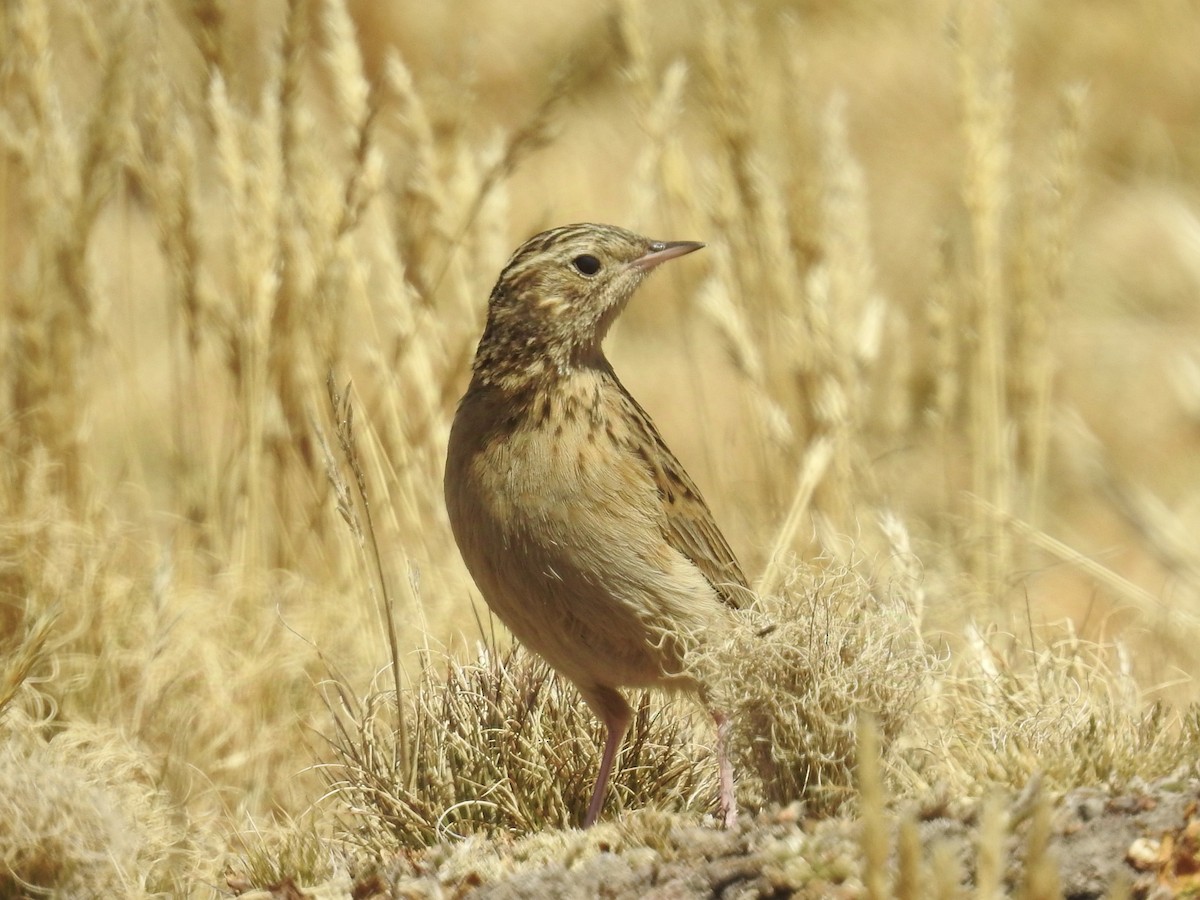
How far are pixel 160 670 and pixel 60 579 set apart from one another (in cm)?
42

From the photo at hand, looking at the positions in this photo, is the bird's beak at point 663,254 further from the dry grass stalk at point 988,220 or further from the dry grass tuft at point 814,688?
the dry grass stalk at point 988,220

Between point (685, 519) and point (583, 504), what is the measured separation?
377 mm

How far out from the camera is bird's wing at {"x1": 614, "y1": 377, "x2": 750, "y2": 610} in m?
3.82

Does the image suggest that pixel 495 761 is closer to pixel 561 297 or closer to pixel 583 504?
pixel 583 504

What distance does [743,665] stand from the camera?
11.1 feet

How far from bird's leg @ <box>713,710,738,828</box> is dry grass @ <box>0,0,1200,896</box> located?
0.07 metres

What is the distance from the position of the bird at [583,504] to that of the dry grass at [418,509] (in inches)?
8.8

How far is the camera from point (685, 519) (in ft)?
12.7

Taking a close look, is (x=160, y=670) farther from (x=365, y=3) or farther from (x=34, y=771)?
(x=365, y=3)

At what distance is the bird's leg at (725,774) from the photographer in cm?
339

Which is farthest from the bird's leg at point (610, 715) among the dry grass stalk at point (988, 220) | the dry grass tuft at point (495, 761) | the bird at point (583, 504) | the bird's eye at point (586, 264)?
the dry grass stalk at point (988, 220)

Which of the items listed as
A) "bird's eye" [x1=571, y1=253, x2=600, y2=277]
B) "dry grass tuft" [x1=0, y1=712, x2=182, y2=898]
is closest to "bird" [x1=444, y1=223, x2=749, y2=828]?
"bird's eye" [x1=571, y1=253, x2=600, y2=277]

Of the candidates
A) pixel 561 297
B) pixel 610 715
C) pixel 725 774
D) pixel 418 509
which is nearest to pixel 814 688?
pixel 725 774

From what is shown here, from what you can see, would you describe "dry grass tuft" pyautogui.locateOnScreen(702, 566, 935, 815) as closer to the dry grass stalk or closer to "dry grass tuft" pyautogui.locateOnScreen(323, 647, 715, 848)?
"dry grass tuft" pyautogui.locateOnScreen(323, 647, 715, 848)
